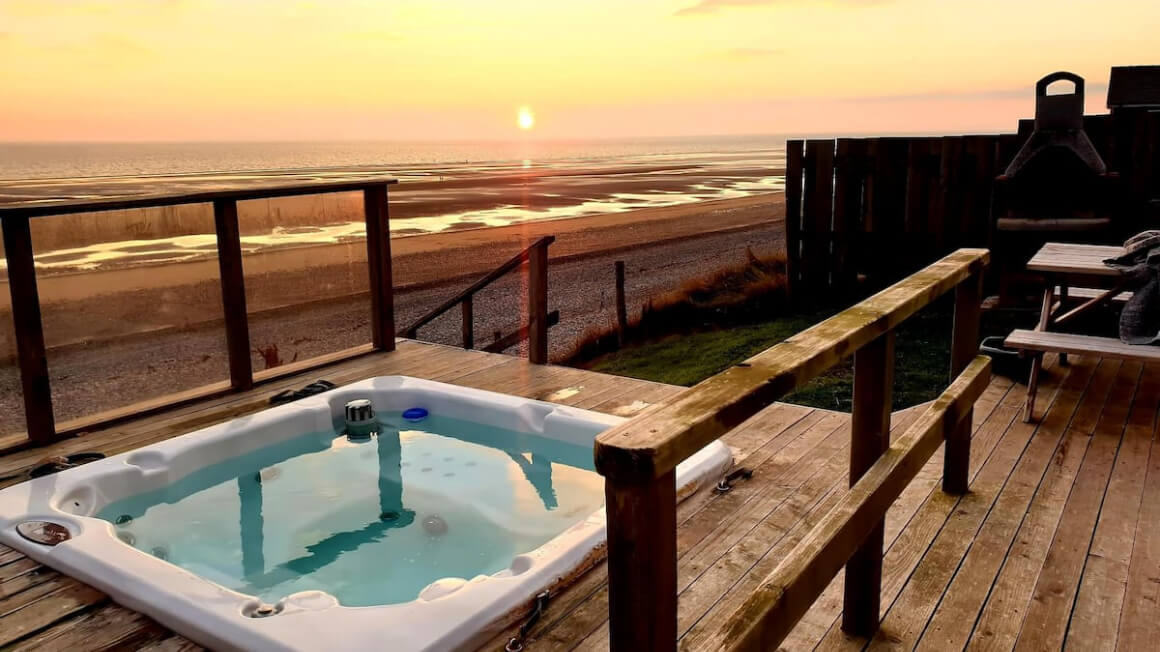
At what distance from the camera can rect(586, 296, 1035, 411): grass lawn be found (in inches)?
229

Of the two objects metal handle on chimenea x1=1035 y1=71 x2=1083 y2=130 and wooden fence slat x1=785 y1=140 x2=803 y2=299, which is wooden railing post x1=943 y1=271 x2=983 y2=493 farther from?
wooden fence slat x1=785 y1=140 x2=803 y2=299

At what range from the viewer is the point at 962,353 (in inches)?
123

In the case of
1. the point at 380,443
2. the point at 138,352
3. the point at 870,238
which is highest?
the point at 870,238

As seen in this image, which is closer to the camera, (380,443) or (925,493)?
(925,493)

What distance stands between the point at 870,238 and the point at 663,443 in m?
7.26

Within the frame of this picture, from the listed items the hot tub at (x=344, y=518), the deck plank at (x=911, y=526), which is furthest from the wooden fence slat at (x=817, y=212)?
the hot tub at (x=344, y=518)

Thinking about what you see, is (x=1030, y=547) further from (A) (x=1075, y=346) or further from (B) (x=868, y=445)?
(A) (x=1075, y=346)

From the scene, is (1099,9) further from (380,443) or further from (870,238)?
(380,443)

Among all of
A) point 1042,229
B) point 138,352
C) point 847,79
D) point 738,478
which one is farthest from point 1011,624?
point 847,79

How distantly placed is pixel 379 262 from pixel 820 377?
3.32 m

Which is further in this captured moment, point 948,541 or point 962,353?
point 962,353

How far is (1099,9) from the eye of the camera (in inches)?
314

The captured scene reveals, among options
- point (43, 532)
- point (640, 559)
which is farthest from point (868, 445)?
point (43, 532)

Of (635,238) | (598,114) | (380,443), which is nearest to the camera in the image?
(380,443)
